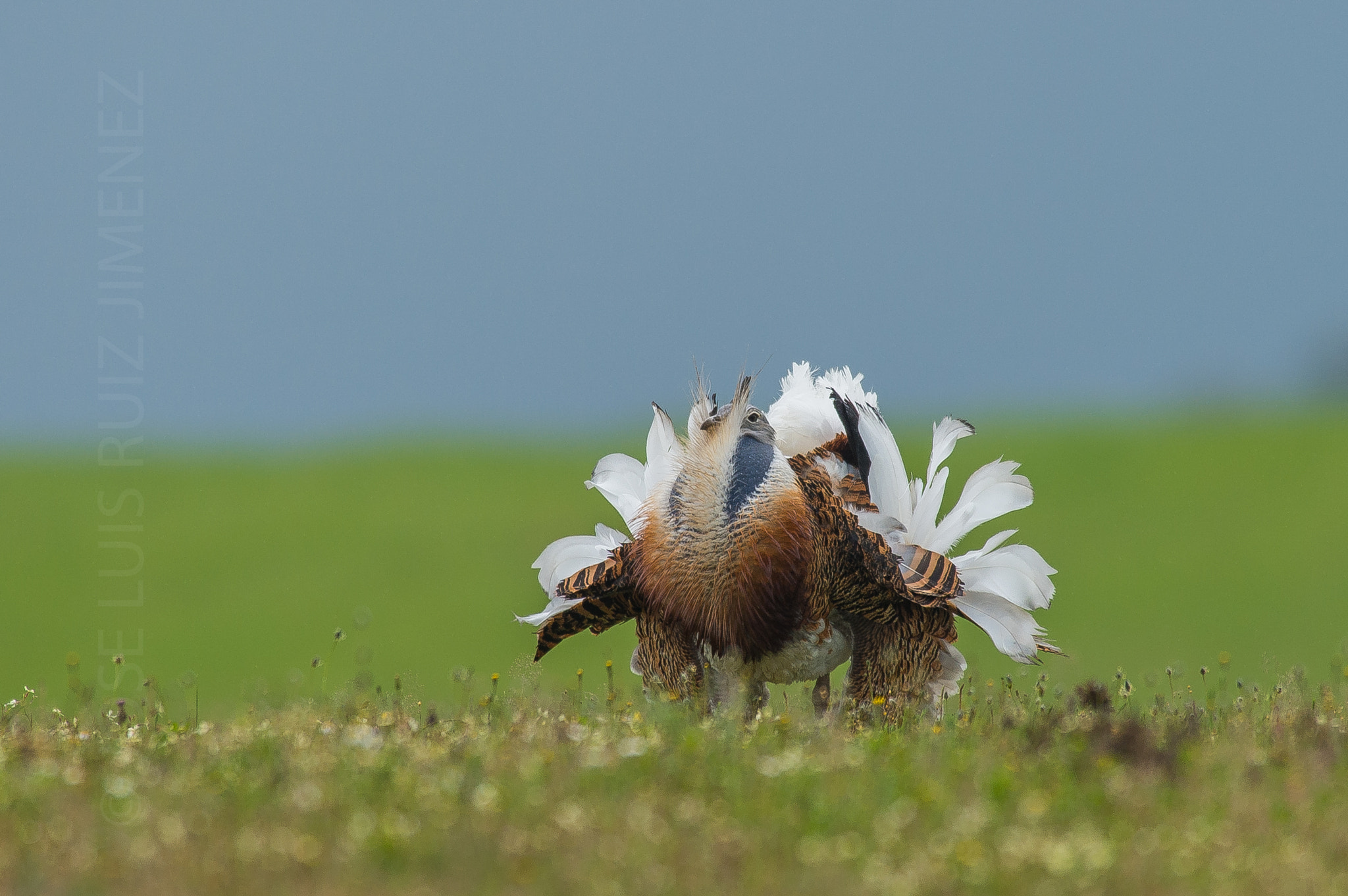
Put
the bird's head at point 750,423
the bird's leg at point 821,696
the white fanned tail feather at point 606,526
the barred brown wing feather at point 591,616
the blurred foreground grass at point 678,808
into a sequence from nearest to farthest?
the blurred foreground grass at point 678,808
the bird's head at point 750,423
the barred brown wing feather at point 591,616
the bird's leg at point 821,696
the white fanned tail feather at point 606,526

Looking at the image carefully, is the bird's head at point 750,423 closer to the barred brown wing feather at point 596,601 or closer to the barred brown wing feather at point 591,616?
the barred brown wing feather at point 596,601

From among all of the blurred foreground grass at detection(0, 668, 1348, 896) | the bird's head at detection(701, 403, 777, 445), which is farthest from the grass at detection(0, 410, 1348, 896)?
the bird's head at detection(701, 403, 777, 445)

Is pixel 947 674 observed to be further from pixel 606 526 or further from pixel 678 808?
pixel 678 808

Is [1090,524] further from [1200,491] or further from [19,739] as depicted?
[19,739]

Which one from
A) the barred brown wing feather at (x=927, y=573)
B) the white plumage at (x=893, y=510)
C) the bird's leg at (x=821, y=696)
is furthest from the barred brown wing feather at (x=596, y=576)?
the barred brown wing feather at (x=927, y=573)

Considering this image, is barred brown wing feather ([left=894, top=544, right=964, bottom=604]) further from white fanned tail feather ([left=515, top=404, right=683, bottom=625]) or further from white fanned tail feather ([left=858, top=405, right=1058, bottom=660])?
white fanned tail feather ([left=515, top=404, right=683, bottom=625])

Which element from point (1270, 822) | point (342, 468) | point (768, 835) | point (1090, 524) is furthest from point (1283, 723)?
point (342, 468)
